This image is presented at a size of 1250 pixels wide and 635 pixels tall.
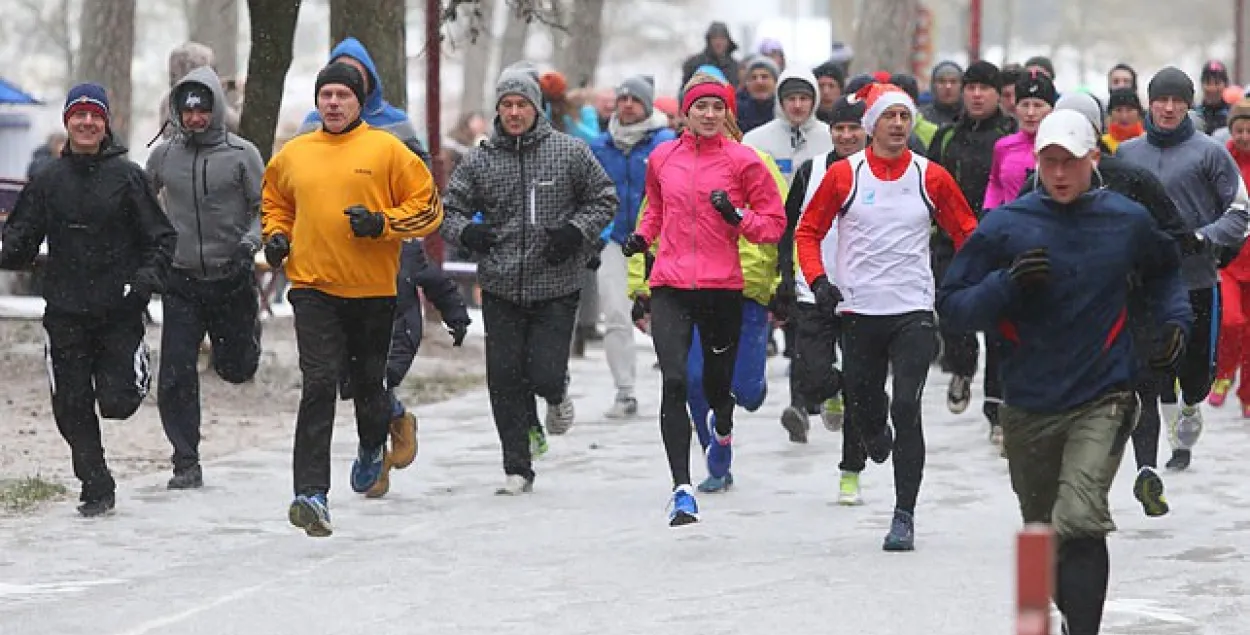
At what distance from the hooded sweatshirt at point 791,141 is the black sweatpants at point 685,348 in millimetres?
3218

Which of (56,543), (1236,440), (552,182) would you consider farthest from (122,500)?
(1236,440)

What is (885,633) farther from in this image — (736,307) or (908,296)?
(736,307)

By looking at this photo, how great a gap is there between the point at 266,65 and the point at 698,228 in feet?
20.7

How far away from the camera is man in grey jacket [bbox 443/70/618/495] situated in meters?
13.0

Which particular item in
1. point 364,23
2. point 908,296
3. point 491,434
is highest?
point 364,23

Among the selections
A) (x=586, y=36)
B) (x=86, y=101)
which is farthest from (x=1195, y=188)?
(x=586, y=36)

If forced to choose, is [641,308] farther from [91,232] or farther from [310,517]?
[91,232]

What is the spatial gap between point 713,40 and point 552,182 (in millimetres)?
10282

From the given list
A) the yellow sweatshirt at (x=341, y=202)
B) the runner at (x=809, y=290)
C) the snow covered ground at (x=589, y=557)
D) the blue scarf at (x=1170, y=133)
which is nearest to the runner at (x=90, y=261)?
the snow covered ground at (x=589, y=557)

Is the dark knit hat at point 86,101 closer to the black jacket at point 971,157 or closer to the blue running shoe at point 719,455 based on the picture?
the blue running shoe at point 719,455

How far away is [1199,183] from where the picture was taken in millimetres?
13211

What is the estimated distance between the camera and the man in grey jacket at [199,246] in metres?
13.2

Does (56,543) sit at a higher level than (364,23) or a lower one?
lower

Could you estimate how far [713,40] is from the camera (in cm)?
2316
